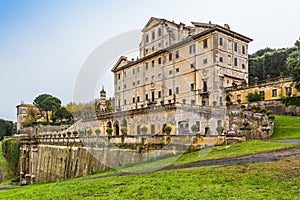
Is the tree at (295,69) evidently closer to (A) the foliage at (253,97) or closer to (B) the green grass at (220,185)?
(A) the foliage at (253,97)

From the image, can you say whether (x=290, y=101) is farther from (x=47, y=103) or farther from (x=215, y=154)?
(x=47, y=103)

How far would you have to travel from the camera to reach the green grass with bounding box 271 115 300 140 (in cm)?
2378

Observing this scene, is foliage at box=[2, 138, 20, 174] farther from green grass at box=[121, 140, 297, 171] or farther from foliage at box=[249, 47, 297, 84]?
foliage at box=[249, 47, 297, 84]

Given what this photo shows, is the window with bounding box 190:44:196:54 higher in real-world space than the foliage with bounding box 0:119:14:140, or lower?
higher

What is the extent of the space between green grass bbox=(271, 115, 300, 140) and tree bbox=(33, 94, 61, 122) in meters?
67.0

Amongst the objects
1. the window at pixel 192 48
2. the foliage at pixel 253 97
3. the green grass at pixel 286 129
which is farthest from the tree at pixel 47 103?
the green grass at pixel 286 129

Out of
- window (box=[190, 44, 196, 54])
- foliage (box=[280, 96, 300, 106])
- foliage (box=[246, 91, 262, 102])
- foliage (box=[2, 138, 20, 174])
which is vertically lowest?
foliage (box=[2, 138, 20, 174])

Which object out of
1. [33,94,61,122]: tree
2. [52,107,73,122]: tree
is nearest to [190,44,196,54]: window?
[52,107,73,122]: tree

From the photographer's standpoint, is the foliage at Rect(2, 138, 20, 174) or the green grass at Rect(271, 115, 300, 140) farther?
the foliage at Rect(2, 138, 20, 174)

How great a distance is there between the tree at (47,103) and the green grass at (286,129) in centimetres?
6698

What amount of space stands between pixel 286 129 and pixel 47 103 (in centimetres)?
6977

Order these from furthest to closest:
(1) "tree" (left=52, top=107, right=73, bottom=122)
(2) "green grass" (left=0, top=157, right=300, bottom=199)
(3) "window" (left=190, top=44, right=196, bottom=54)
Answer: (1) "tree" (left=52, top=107, right=73, bottom=122), (3) "window" (left=190, top=44, right=196, bottom=54), (2) "green grass" (left=0, top=157, right=300, bottom=199)

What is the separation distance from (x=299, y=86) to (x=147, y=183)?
96.3 feet

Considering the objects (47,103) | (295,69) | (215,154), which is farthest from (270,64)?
(47,103)
